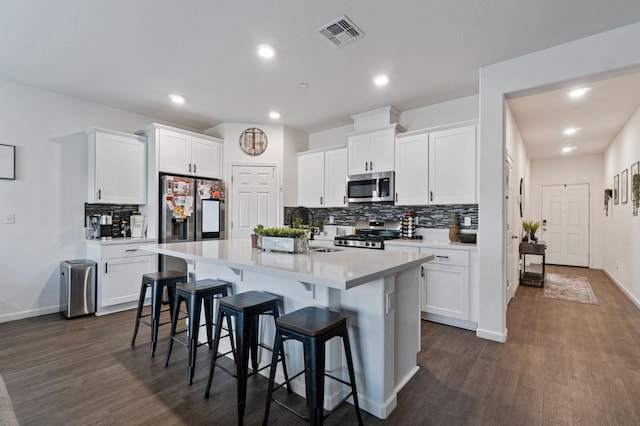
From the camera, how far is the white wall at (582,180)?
270 inches

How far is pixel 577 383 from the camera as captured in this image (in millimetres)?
2262

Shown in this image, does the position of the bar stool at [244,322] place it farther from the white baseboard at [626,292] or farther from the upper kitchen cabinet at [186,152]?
the white baseboard at [626,292]

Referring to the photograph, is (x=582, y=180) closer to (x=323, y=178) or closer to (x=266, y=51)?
(x=323, y=178)

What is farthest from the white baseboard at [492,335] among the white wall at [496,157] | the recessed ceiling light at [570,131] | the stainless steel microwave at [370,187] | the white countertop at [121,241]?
the white countertop at [121,241]

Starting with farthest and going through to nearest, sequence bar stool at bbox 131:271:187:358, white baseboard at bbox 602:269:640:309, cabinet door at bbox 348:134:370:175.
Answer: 1. cabinet door at bbox 348:134:370:175
2. white baseboard at bbox 602:269:640:309
3. bar stool at bbox 131:271:187:358

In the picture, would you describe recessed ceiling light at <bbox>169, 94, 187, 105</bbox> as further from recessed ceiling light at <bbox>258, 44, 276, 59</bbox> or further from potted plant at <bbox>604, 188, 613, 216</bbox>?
potted plant at <bbox>604, 188, 613, 216</bbox>

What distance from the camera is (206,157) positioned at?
4754 mm

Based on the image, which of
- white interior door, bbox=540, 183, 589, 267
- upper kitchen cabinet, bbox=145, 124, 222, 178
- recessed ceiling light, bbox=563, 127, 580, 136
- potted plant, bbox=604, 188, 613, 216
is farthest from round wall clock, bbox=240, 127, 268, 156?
white interior door, bbox=540, 183, 589, 267

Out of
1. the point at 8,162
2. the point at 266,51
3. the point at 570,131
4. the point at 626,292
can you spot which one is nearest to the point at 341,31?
the point at 266,51

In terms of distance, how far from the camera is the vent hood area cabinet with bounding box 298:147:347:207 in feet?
15.8

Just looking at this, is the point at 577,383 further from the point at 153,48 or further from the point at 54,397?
the point at 153,48

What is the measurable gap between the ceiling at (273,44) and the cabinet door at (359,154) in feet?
1.90

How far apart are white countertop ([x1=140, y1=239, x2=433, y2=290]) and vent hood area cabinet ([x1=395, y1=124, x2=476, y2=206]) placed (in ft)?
5.68

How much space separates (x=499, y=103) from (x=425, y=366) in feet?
8.03
